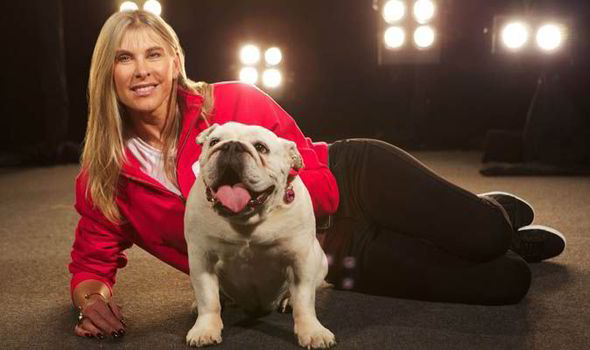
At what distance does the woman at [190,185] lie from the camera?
6.61 feet

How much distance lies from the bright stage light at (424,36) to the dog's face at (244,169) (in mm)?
Answer: 5143

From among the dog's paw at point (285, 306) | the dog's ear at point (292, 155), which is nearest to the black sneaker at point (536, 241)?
the dog's paw at point (285, 306)

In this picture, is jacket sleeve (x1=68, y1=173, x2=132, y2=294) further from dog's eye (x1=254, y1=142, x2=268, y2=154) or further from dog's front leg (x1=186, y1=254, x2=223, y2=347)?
dog's eye (x1=254, y1=142, x2=268, y2=154)

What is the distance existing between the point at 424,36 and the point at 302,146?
15.5 feet

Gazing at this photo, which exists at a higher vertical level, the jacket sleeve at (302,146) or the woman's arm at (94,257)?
the jacket sleeve at (302,146)

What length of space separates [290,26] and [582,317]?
6384mm

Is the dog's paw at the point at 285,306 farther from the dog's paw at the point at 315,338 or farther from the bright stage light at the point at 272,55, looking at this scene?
the bright stage light at the point at 272,55

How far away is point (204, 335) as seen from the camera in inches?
69.4

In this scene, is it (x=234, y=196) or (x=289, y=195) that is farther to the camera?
(x=289, y=195)

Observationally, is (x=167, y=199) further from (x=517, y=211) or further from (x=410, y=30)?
(x=410, y=30)

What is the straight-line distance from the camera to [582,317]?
199 cm

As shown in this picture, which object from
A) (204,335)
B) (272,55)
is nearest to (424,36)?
(272,55)

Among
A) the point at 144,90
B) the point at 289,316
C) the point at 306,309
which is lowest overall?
the point at 289,316

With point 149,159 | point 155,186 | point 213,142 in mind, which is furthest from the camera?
point 149,159
